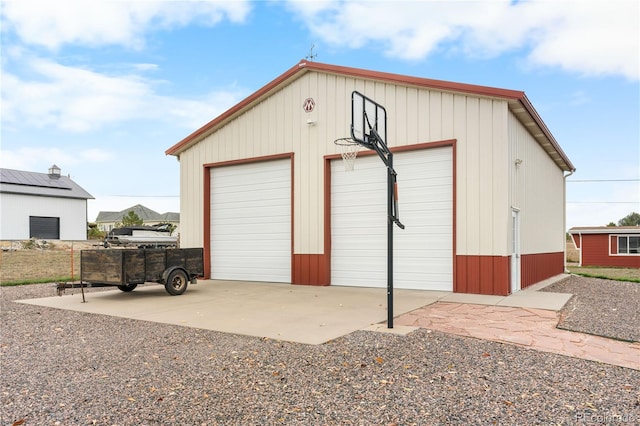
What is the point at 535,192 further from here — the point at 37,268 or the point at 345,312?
the point at 37,268

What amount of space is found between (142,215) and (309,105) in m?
61.3

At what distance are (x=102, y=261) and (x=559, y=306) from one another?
29.7 ft

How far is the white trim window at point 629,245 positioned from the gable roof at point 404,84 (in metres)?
16.2

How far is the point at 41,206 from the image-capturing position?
3444 cm

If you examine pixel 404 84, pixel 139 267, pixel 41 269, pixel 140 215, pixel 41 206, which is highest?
pixel 404 84

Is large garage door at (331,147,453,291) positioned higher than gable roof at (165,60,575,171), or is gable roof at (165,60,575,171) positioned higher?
gable roof at (165,60,575,171)

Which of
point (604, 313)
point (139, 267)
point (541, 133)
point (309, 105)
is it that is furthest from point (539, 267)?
point (139, 267)

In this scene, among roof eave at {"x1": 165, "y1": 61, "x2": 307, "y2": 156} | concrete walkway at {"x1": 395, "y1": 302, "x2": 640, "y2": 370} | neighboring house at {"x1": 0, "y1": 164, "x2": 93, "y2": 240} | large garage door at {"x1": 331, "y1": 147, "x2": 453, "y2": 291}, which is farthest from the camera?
neighboring house at {"x1": 0, "y1": 164, "x2": 93, "y2": 240}

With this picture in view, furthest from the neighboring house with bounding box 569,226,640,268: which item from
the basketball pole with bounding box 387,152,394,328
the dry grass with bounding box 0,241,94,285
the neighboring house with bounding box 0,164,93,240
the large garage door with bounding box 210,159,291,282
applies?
the neighboring house with bounding box 0,164,93,240

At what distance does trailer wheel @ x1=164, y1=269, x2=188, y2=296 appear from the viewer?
1011 cm

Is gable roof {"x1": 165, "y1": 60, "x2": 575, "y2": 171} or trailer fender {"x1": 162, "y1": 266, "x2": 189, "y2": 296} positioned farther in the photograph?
trailer fender {"x1": 162, "y1": 266, "x2": 189, "y2": 296}

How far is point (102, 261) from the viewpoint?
976 cm

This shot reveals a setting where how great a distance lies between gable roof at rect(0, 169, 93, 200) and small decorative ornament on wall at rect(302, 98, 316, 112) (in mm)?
28983

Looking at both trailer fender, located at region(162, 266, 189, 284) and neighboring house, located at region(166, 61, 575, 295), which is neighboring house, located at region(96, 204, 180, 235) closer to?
neighboring house, located at region(166, 61, 575, 295)
